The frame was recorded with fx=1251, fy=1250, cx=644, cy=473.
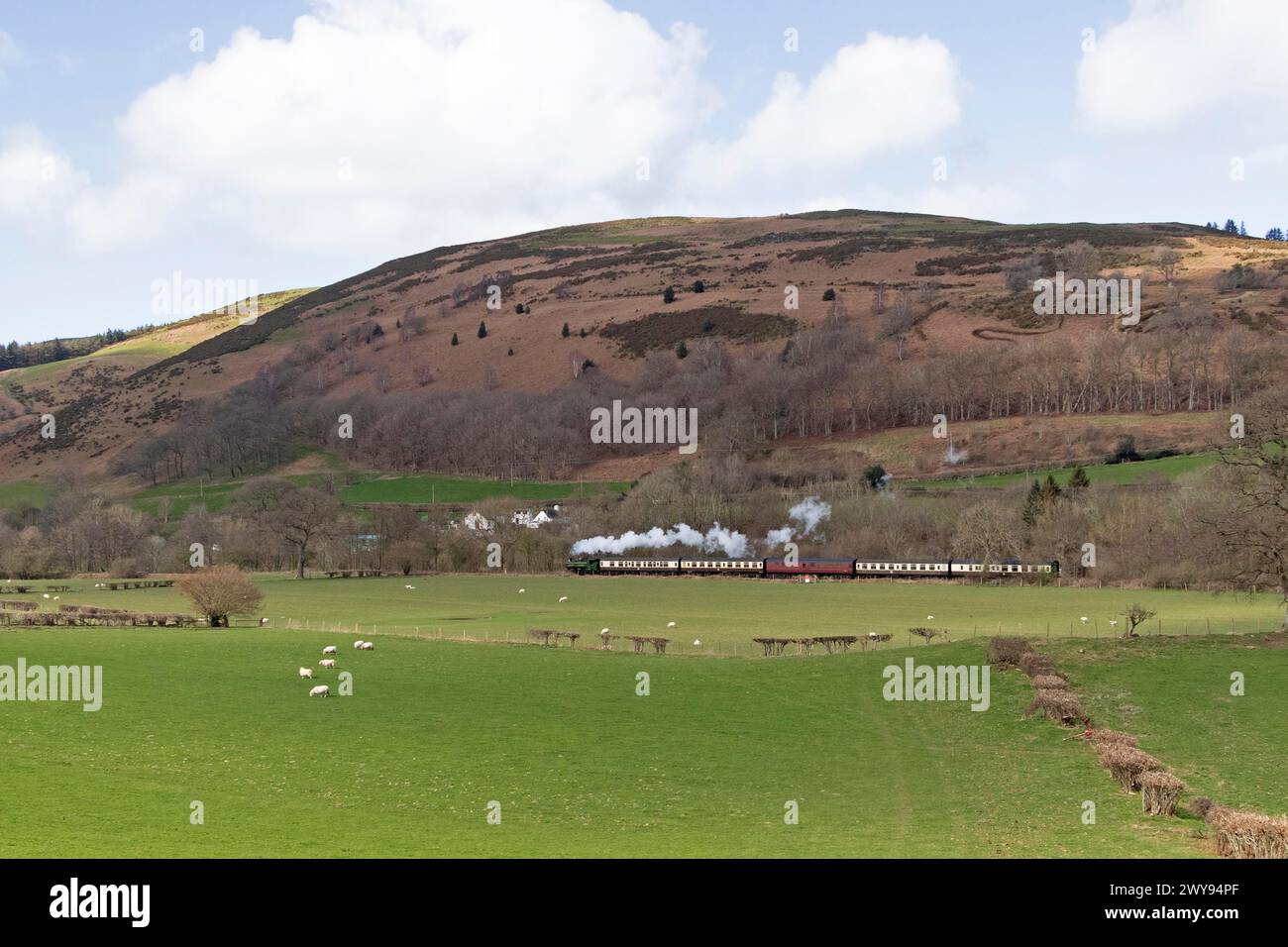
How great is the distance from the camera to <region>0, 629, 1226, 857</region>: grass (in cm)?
2492

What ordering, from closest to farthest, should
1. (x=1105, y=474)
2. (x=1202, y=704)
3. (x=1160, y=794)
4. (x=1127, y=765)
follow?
(x=1160, y=794) < (x=1127, y=765) < (x=1202, y=704) < (x=1105, y=474)

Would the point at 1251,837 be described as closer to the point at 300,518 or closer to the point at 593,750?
the point at 593,750

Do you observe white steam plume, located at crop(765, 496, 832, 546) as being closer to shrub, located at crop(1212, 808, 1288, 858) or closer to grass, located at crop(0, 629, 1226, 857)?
grass, located at crop(0, 629, 1226, 857)

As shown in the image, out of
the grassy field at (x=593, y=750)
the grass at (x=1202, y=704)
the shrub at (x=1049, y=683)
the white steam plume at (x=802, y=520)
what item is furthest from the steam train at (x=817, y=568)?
the shrub at (x=1049, y=683)

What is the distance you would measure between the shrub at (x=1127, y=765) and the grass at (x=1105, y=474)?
302ft

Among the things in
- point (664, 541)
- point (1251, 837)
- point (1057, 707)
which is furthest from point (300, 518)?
point (1251, 837)

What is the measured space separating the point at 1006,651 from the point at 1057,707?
1052 centimetres

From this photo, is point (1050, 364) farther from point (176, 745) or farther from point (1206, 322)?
point (176, 745)

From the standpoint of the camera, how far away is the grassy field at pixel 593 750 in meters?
25.5

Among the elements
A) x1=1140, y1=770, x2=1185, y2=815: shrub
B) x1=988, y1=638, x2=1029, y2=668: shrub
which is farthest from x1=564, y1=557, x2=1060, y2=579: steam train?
x1=1140, y1=770, x2=1185, y2=815: shrub

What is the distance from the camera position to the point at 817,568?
390 feet
